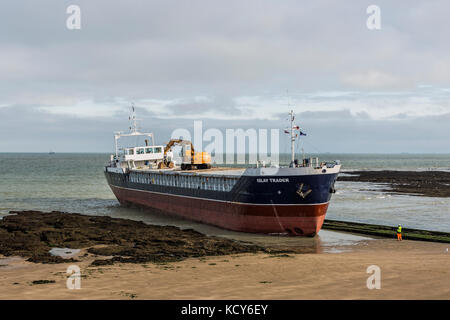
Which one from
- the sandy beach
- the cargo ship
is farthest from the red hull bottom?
the sandy beach

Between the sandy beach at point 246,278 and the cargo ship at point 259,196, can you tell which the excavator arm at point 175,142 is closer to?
the cargo ship at point 259,196

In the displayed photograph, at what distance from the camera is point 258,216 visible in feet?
108

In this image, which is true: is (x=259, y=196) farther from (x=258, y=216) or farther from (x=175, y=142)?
(x=175, y=142)

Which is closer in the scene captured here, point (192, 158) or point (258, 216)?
point (258, 216)

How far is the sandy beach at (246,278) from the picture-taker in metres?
15.6

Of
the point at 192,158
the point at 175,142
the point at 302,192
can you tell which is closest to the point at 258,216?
the point at 302,192

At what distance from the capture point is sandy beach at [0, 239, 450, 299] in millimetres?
15594

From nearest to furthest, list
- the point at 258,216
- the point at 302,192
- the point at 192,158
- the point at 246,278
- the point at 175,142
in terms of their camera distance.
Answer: the point at 246,278 → the point at 302,192 → the point at 258,216 → the point at 192,158 → the point at 175,142

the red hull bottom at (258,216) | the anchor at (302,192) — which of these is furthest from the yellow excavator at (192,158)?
the anchor at (302,192)

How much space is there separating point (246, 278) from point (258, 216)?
48.3ft

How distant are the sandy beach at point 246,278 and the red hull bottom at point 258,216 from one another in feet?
20.7
